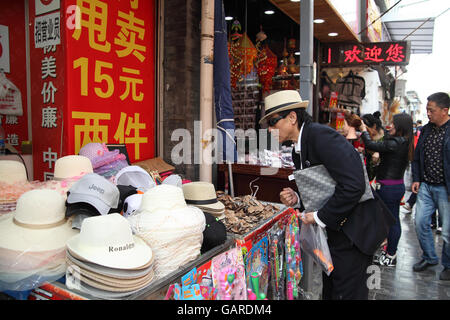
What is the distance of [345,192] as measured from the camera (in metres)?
→ 2.10

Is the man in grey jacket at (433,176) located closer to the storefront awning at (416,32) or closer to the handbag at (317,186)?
the handbag at (317,186)

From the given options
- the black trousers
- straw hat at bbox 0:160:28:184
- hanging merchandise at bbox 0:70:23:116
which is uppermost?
hanging merchandise at bbox 0:70:23:116

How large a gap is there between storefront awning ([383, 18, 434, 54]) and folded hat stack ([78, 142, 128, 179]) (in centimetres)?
1173

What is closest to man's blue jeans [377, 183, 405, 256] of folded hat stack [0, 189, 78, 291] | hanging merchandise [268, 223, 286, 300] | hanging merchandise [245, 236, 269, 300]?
hanging merchandise [268, 223, 286, 300]

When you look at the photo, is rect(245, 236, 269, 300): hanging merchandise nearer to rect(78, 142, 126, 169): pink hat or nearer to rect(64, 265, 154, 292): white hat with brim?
rect(64, 265, 154, 292): white hat with brim

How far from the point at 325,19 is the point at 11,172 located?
6.33 m

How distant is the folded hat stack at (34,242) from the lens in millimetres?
1712

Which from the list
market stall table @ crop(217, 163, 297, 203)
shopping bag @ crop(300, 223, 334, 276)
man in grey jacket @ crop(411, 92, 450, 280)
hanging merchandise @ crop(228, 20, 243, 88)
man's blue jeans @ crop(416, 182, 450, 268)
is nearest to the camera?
shopping bag @ crop(300, 223, 334, 276)

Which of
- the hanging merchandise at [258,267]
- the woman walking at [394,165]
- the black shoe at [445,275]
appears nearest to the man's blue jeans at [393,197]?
the woman walking at [394,165]

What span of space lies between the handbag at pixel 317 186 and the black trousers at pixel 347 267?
0.82 ft

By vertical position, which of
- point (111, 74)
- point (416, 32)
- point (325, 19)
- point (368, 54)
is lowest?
point (111, 74)

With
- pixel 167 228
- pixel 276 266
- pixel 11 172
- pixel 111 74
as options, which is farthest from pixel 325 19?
pixel 11 172

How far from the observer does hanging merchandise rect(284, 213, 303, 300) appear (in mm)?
3123

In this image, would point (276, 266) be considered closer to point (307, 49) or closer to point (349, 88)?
point (307, 49)
